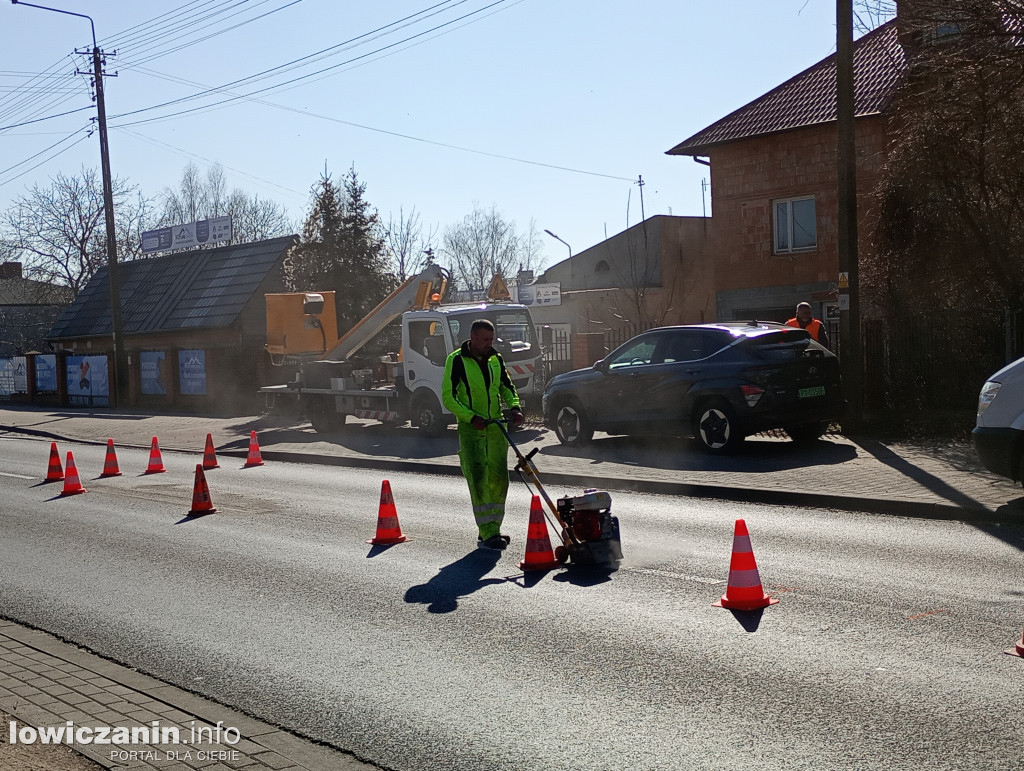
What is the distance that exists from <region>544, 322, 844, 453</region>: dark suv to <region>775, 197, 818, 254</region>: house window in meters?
13.2

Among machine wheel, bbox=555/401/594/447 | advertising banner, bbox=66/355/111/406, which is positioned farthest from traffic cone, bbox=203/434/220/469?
advertising banner, bbox=66/355/111/406

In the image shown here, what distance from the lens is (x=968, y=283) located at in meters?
17.5

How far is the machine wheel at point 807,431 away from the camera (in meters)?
14.7

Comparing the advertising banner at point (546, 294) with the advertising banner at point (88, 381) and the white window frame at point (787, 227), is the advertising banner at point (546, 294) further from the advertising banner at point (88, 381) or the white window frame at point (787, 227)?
the advertising banner at point (88, 381)

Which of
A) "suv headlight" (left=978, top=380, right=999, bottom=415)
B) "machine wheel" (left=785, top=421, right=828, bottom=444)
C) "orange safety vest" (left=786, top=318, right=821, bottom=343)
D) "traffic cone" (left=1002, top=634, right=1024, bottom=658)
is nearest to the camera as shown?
"traffic cone" (left=1002, top=634, right=1024, bottom=658)

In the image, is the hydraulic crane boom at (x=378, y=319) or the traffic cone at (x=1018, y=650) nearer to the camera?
the traffic cone at (x=1018, y=650)

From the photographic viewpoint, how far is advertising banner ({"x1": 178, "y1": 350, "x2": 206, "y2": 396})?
33.2 m

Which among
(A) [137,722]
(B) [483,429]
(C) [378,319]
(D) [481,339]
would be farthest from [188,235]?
(A) [137,722]

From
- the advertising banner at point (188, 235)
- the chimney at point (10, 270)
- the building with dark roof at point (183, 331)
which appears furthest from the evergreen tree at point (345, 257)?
the chimney at point (10, 270)

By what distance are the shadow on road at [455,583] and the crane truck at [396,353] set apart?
10.7 metres

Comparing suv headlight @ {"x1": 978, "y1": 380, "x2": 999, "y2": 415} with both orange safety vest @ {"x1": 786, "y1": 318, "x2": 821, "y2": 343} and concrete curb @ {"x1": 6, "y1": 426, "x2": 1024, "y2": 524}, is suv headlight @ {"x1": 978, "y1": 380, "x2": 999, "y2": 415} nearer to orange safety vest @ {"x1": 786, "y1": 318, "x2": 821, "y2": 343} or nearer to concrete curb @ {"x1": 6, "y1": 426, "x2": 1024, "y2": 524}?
concrete curb @ {"x1": 6, "y1": 426, "x2": 1024, "y2": 524}

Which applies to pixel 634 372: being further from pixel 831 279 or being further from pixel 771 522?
pixel 831 279

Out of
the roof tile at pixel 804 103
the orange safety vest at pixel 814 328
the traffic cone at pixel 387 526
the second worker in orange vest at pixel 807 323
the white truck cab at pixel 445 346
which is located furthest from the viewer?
the roof tile at pixel 804 103

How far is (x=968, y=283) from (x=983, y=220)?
110 cm
